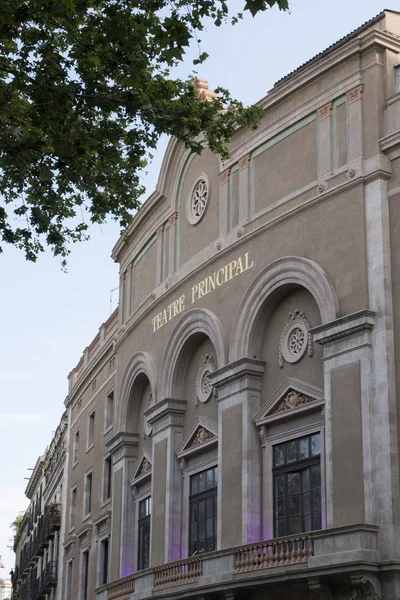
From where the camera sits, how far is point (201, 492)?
103ft

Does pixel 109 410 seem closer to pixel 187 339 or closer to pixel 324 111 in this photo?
pixel 187 339

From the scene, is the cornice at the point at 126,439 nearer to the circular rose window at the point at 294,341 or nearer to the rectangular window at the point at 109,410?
the rectangular window at the point at 109,410

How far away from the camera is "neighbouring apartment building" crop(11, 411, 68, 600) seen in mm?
51969

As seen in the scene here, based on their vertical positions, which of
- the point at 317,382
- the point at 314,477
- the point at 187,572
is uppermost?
the point at 317,382

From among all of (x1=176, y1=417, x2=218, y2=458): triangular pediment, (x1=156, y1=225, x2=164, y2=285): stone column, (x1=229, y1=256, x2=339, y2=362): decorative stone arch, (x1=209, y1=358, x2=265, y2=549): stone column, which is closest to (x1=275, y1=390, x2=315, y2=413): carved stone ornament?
(x1=209, y1=358, x2=265, y2=549): stone column

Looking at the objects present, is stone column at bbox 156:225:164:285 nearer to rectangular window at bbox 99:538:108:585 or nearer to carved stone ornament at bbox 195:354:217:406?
carved stone ornament at bbox 195:354:217:406

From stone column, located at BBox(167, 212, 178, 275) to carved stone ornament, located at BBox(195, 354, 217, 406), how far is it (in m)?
3.96

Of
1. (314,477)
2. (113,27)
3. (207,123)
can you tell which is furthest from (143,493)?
(113,27)

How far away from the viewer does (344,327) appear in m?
25.1

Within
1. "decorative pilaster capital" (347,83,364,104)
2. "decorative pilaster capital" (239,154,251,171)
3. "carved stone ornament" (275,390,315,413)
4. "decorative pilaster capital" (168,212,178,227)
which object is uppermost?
"decorative pilaster capital" (168,212,178,227)

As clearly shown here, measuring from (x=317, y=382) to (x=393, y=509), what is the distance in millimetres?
4513

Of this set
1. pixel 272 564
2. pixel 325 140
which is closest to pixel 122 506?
pixel 272 564

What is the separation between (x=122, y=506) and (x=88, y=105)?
20.5 metres

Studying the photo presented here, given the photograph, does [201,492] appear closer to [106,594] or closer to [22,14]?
[106,594]
